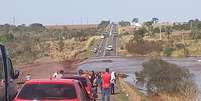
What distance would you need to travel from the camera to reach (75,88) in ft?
49.4

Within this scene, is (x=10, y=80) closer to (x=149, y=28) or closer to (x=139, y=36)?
(x=139, y=36)

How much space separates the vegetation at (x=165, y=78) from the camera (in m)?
44.9

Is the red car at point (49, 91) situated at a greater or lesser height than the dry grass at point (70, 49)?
greater

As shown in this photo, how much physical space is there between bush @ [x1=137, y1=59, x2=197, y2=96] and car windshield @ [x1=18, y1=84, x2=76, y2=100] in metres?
27.1

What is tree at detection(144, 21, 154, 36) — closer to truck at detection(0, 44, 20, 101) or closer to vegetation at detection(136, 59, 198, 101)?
vegetation at detection(136, 59, 198, 101)

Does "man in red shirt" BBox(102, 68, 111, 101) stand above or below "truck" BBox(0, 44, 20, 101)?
below

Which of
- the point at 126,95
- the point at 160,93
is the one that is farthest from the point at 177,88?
the point at 126,95

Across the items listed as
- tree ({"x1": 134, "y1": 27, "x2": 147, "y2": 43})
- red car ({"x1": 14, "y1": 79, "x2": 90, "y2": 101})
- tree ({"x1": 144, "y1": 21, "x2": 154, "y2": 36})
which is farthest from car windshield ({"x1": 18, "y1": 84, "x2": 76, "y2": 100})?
tree ({"x1": 144, "y1": 21, "x2": 154, "y2": 36})

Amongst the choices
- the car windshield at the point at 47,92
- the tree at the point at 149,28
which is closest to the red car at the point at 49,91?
the car windshield at the point at 47,92

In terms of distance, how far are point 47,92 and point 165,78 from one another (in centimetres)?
3639

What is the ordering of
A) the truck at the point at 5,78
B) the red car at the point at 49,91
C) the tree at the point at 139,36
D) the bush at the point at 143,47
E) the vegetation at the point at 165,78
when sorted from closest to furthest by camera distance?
the red car at the point at 49,91 → the truck at the point at 5,78 → the vegetation at the point at 165,78 → the bush at the point at 143,47 → the tree at the point at 139,36

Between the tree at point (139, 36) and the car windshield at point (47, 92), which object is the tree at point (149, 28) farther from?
the car windshield at point (47, 92)

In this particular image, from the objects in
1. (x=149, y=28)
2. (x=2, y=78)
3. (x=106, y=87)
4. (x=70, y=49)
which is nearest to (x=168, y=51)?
(x=70, y=49)

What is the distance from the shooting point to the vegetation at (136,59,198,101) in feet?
147
